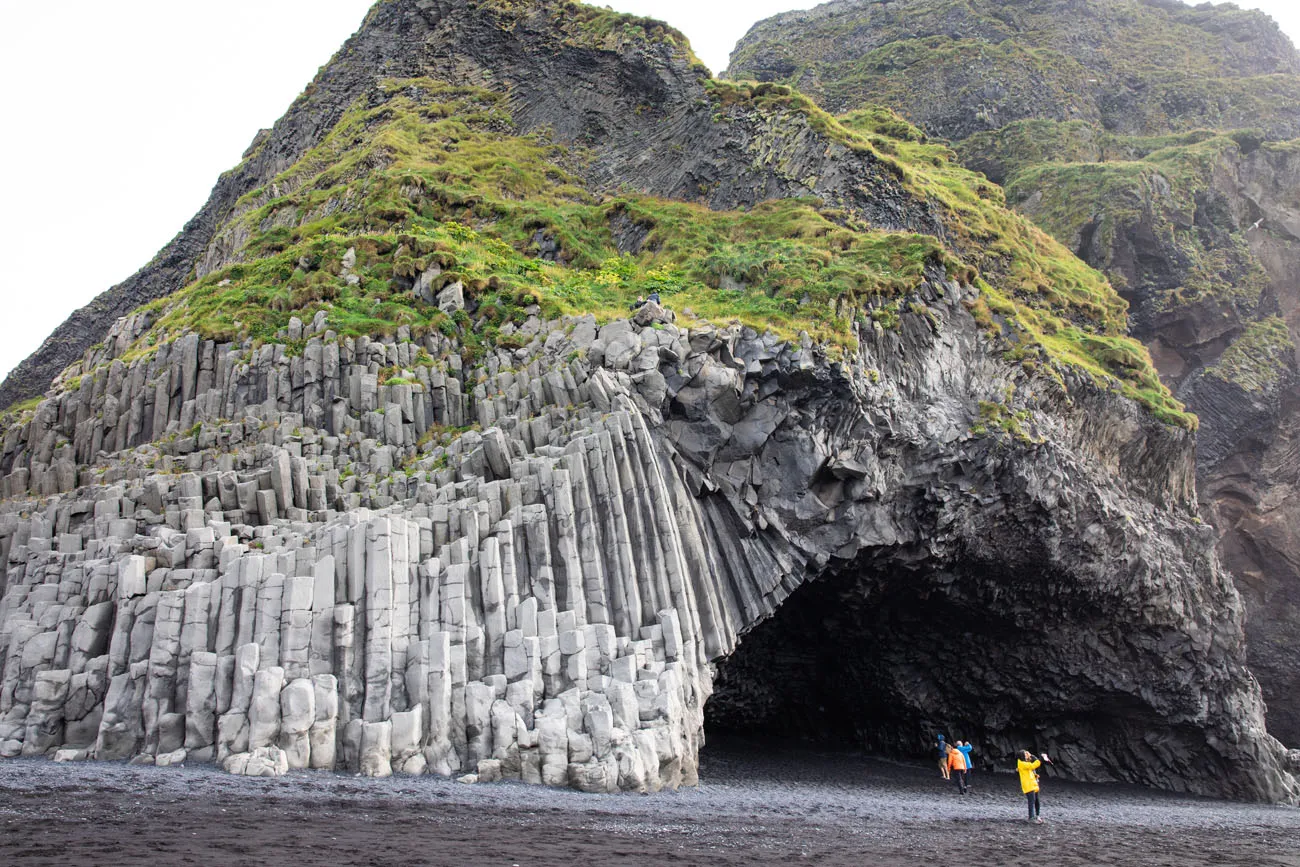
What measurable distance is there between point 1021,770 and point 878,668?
12.6 m

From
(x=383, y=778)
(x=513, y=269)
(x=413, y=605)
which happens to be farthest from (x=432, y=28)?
(x=383, y=778)

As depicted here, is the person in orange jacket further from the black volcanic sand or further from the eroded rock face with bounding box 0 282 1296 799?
the eroded rock face with bounding box 0 282 1296 799

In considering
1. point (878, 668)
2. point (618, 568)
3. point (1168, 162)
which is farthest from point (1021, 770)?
point (1168, 162)

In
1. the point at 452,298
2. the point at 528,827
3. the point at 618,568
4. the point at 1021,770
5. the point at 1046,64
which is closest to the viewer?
the point at 528,827

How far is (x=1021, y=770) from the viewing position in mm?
19688

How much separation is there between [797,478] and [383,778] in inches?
492

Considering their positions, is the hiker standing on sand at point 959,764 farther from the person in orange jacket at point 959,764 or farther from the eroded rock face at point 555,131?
the eroded rock face at point 555,131

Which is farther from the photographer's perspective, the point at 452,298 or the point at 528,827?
the point at 452,298

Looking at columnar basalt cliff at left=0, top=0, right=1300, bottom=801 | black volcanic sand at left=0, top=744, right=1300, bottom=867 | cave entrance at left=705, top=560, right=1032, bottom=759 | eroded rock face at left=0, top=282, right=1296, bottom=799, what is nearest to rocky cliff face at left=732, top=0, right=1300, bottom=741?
columnar basalt cliff at left=0, top=0, right=1300, bottom=801

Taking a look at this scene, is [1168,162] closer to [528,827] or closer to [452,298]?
[452,298]

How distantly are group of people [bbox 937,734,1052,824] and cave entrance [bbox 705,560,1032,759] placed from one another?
8.85ft

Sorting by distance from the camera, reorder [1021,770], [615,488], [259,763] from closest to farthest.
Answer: [259,763] < [1021,770] < [615,488]

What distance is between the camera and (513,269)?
3091cm

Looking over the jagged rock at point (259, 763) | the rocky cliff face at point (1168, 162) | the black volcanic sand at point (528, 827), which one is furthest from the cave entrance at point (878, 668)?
the rocky cliff face at point (1168, 162)
